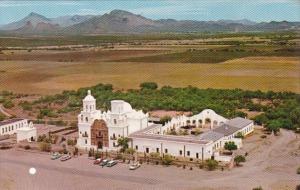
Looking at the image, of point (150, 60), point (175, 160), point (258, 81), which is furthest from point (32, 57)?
point (175, 160)

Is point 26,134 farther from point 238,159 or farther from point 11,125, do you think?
point 238,159

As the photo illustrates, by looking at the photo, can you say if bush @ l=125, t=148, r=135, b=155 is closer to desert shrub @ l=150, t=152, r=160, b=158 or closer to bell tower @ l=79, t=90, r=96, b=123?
desert shrub @ l=150, t=152, r=160, b=158

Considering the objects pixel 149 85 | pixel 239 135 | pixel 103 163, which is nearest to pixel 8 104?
pixel 149 85

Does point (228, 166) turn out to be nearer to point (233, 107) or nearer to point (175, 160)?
point (175, 160)

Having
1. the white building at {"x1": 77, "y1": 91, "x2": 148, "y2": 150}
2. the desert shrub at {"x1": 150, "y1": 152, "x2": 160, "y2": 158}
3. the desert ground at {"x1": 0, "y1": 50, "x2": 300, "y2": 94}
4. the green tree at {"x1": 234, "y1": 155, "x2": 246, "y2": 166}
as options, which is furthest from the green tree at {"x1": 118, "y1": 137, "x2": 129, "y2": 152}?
the desert ground at {"x1": 0, "y1": 50, "x2": 300, "y2": 94}

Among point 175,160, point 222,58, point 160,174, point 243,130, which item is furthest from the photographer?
point 222,58

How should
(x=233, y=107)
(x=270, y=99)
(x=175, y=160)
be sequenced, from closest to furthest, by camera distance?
(x=175, y=160) < (x=233, y=107) < (x=270, y=99)
